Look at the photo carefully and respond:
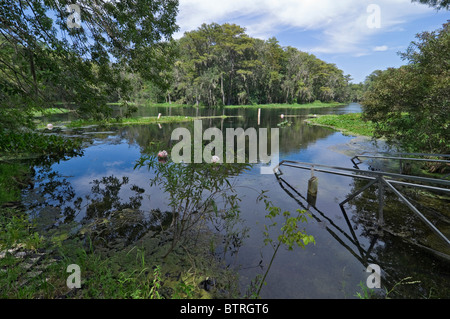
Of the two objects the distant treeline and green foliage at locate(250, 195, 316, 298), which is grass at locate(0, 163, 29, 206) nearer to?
green foliage at locate(250, 195, 316, 298)

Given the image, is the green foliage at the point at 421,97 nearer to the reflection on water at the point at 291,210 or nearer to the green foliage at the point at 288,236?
the reflection on water at the point at 291,210

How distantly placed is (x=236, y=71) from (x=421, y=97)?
2233 inches

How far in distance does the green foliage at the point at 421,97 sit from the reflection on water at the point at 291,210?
2.52 meters

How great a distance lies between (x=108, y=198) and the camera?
23.2ft

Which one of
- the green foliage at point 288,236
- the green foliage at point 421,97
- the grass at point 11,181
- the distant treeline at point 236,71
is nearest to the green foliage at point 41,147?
the grass at point 11,181

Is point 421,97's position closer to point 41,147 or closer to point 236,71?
point 41,147

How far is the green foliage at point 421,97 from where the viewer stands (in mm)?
6957

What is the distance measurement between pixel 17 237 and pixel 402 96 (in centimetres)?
1181

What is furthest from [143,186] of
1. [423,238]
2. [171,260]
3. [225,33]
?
[225,33]

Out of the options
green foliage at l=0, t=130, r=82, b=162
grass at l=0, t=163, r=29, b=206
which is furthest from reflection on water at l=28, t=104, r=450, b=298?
green foliage at l=0, t=130, r=82, b=162

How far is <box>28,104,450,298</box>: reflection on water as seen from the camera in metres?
3.83

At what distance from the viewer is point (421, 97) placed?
749cm

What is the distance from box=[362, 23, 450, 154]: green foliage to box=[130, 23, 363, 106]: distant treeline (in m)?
41.8
